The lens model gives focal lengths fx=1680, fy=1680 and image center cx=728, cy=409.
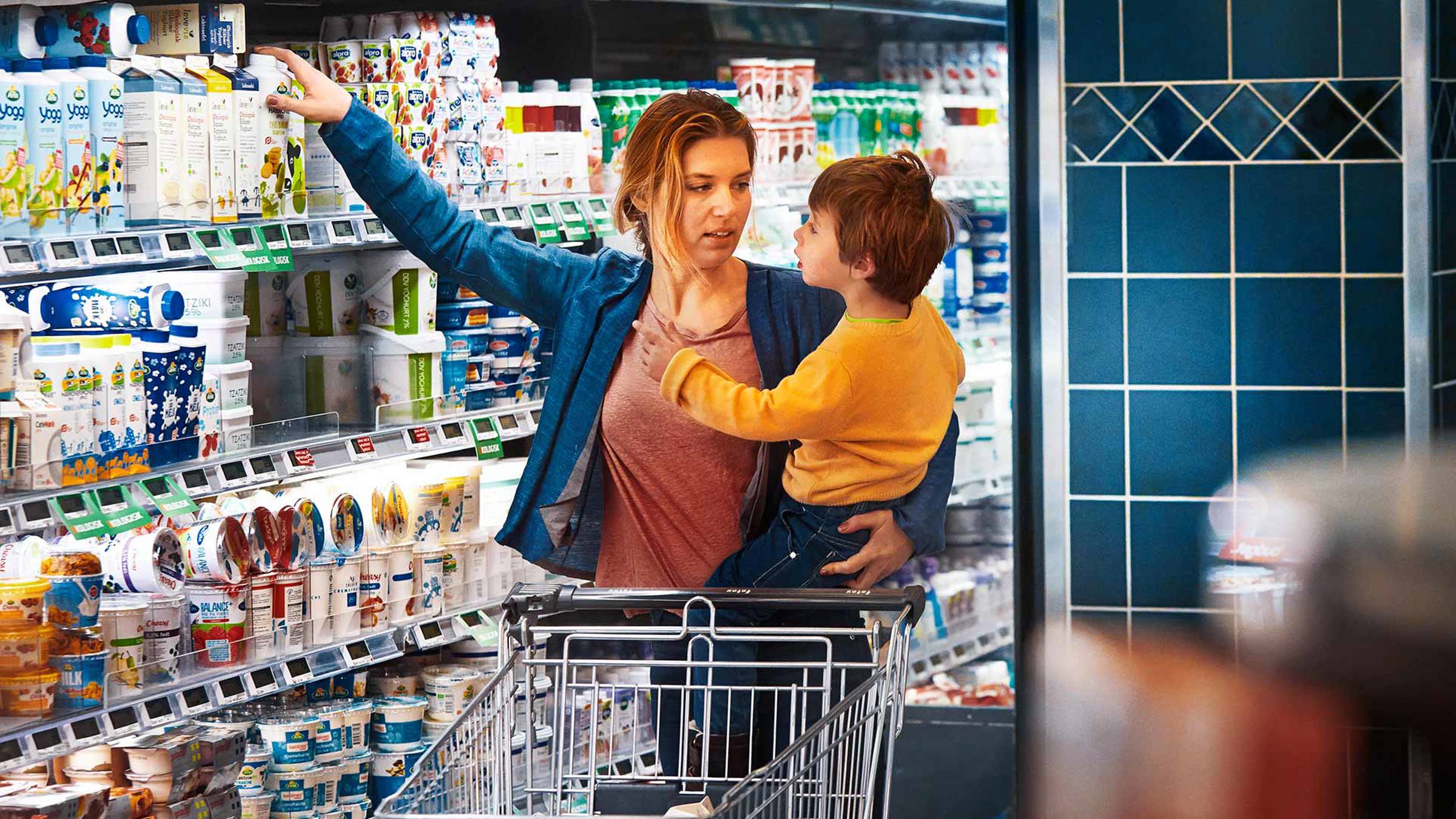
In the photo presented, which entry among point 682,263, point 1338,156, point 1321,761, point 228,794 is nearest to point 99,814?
point 228,794

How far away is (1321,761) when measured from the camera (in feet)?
10.4

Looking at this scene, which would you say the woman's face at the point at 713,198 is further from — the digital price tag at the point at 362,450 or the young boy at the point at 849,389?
the digital price tag at the point at 362,450

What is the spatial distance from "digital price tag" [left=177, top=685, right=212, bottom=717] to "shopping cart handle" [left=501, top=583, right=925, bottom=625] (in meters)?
0.85

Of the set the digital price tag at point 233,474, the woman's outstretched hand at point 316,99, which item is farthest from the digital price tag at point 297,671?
the woman's outstretched hand at point 316,99

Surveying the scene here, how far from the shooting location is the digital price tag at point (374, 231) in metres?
3.24

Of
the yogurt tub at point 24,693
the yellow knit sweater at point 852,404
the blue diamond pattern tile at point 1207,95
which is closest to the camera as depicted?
the yellow knit sweater at point 852,404

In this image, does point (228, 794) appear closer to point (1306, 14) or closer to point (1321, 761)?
point (1321, 761)

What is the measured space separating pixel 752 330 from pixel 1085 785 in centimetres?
130

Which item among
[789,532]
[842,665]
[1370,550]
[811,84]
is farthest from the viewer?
[811,84]

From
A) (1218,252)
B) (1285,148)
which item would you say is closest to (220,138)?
(1218,252)

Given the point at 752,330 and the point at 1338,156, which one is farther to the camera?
the point at 1338,156

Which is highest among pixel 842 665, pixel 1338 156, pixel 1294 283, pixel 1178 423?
pixel 1338 156

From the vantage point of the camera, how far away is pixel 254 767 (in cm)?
323

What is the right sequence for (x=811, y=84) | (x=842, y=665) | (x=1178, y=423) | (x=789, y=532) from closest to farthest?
1. (x=842, y=665)
2. (x=789, y=532)
3. (x=1178, y=423)
4. (x=811, y=84)
